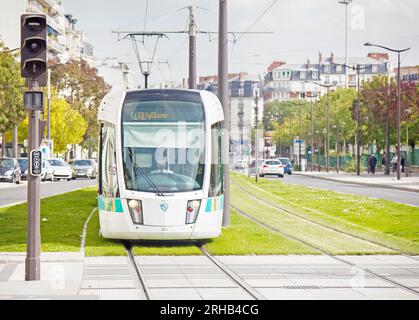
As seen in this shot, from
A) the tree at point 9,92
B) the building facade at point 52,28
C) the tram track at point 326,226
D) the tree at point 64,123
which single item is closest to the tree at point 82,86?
the tree at point 64,123

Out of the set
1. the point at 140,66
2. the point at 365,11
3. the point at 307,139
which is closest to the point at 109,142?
the point at 365,11

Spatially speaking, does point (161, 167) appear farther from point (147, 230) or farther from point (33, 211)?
point (33, 211)

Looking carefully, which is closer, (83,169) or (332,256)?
(332,256)

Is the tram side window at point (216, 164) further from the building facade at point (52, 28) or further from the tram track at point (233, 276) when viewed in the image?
the building facade at point (52, 28)

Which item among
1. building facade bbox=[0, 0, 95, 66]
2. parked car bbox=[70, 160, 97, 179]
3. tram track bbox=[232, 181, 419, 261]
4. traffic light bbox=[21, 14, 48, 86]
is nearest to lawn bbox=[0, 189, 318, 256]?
tram track bbox=[232, 181, 419, 261]

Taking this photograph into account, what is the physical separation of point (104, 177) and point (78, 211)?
1144 cm

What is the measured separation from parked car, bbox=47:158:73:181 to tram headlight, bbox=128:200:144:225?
2166 inches

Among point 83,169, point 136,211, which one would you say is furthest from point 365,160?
point 136,211

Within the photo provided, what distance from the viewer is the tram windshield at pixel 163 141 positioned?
764 inches

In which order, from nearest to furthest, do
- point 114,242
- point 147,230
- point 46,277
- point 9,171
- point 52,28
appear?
→ point 46,277 → point 147,230 → point 114,242 → point 9,171 → point 52,28

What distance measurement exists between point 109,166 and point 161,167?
1.00 meters

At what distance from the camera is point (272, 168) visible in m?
81.4

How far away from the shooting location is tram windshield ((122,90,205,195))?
1941cm

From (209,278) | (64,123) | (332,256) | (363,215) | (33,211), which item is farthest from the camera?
(64,123)
